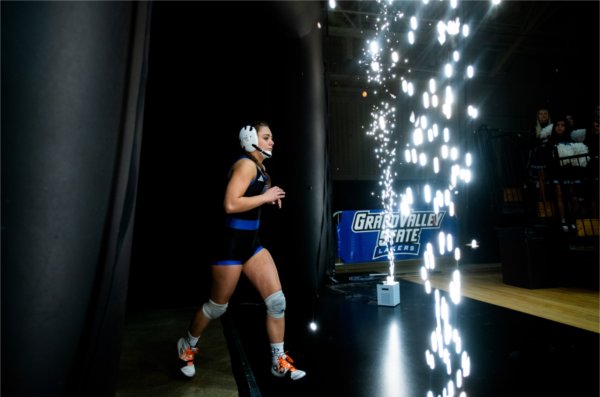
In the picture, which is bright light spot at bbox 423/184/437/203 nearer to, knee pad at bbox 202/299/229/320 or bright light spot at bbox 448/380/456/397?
bright light spot at bbox 448/380/456/397

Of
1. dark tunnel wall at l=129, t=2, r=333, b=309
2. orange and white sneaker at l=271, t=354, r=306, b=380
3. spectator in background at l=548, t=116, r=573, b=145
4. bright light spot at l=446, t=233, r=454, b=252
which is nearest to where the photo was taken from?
orange and white sneaker at l=271, t=354, r=306, b=380

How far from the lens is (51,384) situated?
87 cm

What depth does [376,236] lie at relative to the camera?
6672mm

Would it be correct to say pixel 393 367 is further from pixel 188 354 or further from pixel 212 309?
pixel 188 354

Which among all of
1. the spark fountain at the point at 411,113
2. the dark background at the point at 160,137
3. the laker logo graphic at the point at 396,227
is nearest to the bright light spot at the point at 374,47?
the spark fountain at the point at 411,113

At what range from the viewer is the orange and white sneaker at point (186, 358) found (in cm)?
231

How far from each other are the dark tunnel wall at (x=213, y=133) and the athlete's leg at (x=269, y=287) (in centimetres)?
142

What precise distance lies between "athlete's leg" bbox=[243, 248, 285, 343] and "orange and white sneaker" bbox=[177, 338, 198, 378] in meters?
0.57

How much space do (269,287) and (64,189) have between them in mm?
1651

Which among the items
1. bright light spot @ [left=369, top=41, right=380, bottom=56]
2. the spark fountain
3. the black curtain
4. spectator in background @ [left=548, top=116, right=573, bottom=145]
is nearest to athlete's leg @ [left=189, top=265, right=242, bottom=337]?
the black curtain

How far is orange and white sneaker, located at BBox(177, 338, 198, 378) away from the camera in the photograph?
7.57ft

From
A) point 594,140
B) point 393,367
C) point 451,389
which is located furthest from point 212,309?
point 594,140

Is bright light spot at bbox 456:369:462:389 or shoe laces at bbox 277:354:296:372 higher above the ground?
shoe laces at bbox 277:354:296:372

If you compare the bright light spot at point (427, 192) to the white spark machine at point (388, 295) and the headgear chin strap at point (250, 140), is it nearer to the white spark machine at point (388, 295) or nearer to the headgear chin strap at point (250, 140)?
the white spark machine at point (388, 295)
